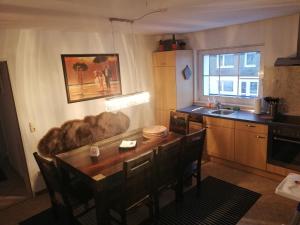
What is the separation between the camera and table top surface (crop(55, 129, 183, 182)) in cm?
235

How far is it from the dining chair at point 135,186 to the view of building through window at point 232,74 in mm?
2591

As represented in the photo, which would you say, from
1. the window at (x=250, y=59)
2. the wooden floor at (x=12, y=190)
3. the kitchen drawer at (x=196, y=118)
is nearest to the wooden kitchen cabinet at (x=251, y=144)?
the kitchen drawer at (x=196, y=118)

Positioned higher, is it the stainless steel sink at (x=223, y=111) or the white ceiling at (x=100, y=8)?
the white ceiling at (x=100, y=8)

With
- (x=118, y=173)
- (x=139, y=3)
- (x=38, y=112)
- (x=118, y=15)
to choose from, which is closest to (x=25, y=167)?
(x=38, y=112)

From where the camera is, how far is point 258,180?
135 inches

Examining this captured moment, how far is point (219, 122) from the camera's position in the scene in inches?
150

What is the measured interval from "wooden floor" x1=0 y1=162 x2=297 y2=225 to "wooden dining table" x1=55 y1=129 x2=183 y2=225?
71 centimetres

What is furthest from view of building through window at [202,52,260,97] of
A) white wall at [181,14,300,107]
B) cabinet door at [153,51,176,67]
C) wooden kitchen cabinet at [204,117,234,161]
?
wooden kitchen cabinet at [204,117,234,161]

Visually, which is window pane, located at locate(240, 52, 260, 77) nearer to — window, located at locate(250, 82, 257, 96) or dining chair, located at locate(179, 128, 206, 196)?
window, located at locate(250, 82, 257, 96)

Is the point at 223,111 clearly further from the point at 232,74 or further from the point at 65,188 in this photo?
the point at 65,188

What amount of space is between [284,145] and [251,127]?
1.60 ft

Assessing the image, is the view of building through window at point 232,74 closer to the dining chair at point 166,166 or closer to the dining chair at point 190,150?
the dining chair at point 190,150

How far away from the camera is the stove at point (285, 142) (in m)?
3.05

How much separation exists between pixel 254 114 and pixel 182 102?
136 centimetres
